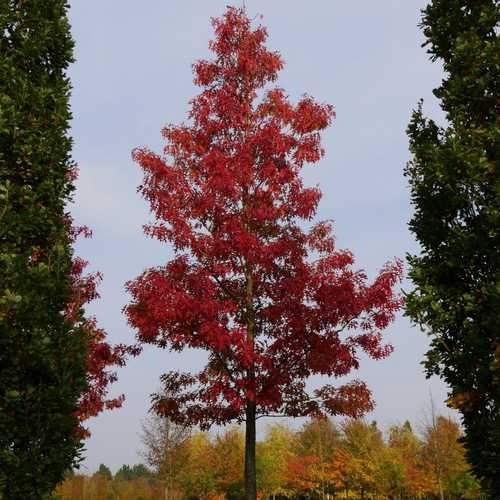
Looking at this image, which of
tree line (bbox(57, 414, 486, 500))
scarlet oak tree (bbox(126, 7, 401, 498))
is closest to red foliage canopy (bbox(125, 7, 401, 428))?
scarlet oak tree (bbox(126, 7, 401, 498))

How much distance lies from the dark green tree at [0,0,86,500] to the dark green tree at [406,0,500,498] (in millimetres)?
5306

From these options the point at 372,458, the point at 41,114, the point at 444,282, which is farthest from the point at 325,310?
the point at 372,458

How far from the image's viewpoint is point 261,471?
47.6 m

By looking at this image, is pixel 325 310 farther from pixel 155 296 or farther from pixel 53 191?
pixel 53 191

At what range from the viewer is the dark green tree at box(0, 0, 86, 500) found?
7742 millimetres

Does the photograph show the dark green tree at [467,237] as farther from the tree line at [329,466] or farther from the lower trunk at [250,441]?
the tree line at [329,466]

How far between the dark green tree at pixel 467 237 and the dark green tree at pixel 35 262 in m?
5.31

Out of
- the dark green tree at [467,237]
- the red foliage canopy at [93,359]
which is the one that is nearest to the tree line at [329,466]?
the red foliage canopy at [93,359]

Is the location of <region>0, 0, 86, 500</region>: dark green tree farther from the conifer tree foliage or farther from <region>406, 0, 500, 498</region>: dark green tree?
<region>406, 0, 500, 498</region>: dark green tree

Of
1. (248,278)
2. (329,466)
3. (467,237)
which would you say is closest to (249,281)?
(248,278)

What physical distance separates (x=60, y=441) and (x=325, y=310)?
6.36m

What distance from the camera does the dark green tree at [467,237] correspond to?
28.5 ft

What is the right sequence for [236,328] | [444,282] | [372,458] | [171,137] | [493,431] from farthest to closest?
1. [372,458]
2. [171,137]
3. [236,328]
4. [444,282]
5. [493,431]

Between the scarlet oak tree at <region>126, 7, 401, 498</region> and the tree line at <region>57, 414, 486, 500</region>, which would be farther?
the tree line at <region>57, 414, 486, 500</region>
